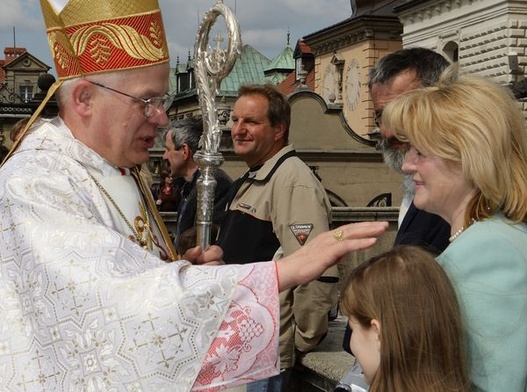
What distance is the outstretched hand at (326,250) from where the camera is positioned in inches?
113

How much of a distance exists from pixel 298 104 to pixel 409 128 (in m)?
22.5

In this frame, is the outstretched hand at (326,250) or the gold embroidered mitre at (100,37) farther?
the gold embroidered mitre at (100,37)

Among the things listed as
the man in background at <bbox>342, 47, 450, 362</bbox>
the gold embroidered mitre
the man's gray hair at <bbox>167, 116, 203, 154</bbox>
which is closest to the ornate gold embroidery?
the gold embroidered mitre

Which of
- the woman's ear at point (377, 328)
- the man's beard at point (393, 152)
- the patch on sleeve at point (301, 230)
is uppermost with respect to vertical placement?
the man's beard at point (393, 152)

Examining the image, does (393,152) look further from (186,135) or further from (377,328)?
(186,135)

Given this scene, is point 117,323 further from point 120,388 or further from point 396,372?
point 396,372

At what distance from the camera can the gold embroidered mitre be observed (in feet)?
11.8

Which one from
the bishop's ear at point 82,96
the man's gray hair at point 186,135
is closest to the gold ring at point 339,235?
the bishop's ear at point 82,96

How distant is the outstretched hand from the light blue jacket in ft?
0.77

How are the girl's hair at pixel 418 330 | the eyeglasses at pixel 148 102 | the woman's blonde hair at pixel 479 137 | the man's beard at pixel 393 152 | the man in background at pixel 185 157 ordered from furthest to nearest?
the man in background at pixel 185 157 < the man's beard at pixel 393 152 < the eyeglasses at pixel 148 102 < the woman's blonde hair at pixel 479 137 < the girl's hair at pixel 418 330

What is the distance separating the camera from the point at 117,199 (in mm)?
3580

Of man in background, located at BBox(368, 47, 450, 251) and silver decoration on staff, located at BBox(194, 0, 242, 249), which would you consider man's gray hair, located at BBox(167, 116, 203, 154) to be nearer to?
silver decoration on staff, located at BBox(194, 0, 242, 249)

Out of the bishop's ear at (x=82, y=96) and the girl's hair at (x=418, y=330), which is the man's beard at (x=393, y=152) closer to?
the bishop's ear at (x=82, y=96)

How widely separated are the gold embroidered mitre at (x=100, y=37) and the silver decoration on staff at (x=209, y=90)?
95cm
